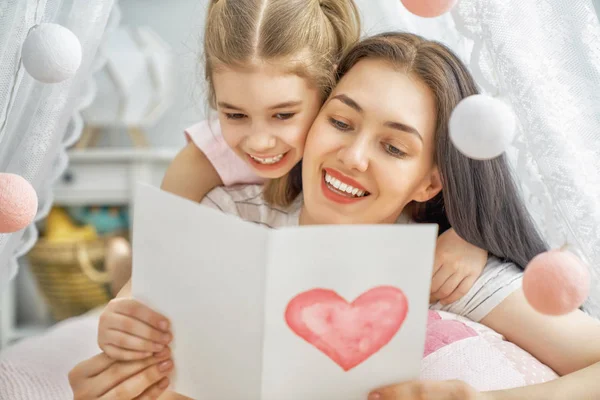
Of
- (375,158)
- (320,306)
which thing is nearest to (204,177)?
(375,158)

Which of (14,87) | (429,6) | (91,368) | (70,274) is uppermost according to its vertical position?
(429,6)

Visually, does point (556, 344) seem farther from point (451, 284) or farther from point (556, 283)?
point (556, 283)

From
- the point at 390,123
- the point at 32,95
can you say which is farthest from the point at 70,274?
the point at 390,123

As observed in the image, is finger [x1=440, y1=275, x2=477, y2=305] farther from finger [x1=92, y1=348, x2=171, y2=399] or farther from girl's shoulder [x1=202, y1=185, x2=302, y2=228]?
finger [x1=92, y1=348, x2=171, y2=399]

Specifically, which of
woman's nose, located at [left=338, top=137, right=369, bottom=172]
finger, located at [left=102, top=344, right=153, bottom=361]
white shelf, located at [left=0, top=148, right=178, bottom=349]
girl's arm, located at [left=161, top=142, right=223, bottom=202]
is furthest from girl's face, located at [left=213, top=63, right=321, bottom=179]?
white shelf, located at [left=0, top=148, right=178, bottom=349]

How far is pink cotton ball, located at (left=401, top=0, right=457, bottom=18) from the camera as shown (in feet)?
2.90

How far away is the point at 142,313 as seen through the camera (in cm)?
89

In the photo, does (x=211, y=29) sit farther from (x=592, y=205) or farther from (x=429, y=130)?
(x=592, y=205)

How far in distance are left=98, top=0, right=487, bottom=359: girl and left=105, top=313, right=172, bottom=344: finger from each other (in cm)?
27

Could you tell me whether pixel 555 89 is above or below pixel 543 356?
above

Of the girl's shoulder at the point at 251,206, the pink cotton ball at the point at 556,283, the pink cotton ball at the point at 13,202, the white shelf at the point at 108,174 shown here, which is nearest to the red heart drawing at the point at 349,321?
the pink cotton ball at the point at 556,283

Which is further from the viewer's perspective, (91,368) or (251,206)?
(251,206)

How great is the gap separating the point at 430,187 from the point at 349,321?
392 millimetres

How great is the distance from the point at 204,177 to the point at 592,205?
0.71 meters
